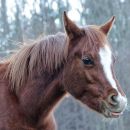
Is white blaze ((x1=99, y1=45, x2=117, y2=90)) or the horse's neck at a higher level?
white blaze ((x1=99, y1=45, x2=117, y2=90))

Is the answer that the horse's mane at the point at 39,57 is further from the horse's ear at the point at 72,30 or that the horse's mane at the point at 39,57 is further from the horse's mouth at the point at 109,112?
the horse's mouth at the point at 109,112

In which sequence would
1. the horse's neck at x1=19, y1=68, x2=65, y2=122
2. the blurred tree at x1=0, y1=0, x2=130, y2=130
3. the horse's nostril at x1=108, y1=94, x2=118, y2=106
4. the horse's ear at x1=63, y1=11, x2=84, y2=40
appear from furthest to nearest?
the blurred tree at x1=0, y1=0, x2=130, y2=130 → the horse's neck at x1=19, y1=68, x2=65, y2=122 → the horse's ear at x1=63, y1=11, x2=84, y2=40 → the horse's nostril at x1=108, y1=94, x2=118, y2=106

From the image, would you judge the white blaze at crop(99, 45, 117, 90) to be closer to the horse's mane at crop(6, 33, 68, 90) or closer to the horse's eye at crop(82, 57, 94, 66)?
the horse's eye at crop(82, 57, 94, 66)

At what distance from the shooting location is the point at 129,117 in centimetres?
1507

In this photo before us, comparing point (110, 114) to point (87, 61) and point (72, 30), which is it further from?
point (72, 30)

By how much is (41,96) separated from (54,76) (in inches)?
9.7

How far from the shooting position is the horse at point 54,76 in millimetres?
4836

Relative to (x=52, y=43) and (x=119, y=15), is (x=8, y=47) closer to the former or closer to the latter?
(x=119, y=15)

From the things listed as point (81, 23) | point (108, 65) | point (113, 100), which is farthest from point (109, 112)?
point (81, 23)

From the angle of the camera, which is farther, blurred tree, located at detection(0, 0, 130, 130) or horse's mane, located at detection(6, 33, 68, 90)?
blurred tree, located at detection(0, 0, 130, 130)

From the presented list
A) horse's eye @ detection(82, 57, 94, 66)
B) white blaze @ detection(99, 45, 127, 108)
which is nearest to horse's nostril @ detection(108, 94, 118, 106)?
white blaze @ detection(99, 45, 127, 108)

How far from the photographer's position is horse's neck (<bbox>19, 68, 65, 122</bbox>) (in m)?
5.15

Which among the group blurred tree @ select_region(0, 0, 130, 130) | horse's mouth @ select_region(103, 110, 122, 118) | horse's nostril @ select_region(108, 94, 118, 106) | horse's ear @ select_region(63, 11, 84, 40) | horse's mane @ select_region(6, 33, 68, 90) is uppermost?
horse's ear @ select_region(63, 11, 84, 40)

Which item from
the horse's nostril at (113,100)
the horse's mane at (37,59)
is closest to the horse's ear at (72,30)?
the horse's mane at (37,59)
